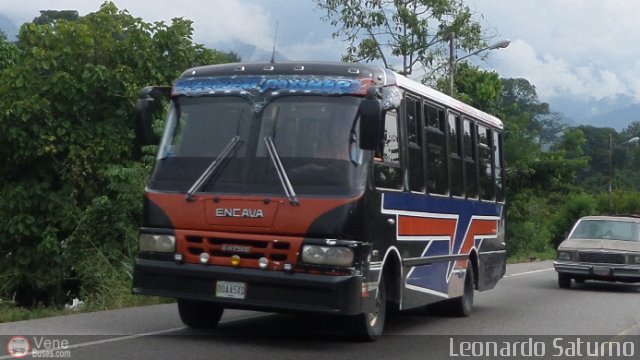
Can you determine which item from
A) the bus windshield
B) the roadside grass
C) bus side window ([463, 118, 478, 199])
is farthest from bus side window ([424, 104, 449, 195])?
the roadside grass

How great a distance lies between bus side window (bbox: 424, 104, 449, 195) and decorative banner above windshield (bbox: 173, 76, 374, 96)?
232 centimetres

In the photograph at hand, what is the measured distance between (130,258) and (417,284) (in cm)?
662

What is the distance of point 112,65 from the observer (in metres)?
20.3

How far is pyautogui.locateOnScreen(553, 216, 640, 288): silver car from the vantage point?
21.5 metres

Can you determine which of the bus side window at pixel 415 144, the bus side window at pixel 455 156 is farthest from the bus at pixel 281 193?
the bus side window at pixel 455 156

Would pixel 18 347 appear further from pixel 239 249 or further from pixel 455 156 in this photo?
pixel 455 156

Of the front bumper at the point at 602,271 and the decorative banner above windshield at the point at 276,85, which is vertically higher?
the decorative banner above windshield at the point at 276,85

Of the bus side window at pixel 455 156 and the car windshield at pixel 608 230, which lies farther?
the car windshield at pixel 608 230

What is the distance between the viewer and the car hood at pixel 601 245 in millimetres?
21812

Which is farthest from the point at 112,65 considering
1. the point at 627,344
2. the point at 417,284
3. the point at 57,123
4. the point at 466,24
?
the point at 466,24

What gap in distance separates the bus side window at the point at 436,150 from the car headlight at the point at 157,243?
354 cm

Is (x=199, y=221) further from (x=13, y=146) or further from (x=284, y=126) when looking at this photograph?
(x=13, y=146)

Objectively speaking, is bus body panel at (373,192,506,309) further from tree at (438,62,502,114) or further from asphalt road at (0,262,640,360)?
tree at (438,62,502,114)

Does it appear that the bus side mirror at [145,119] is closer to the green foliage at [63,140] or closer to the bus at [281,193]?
the bus at [281,193]
